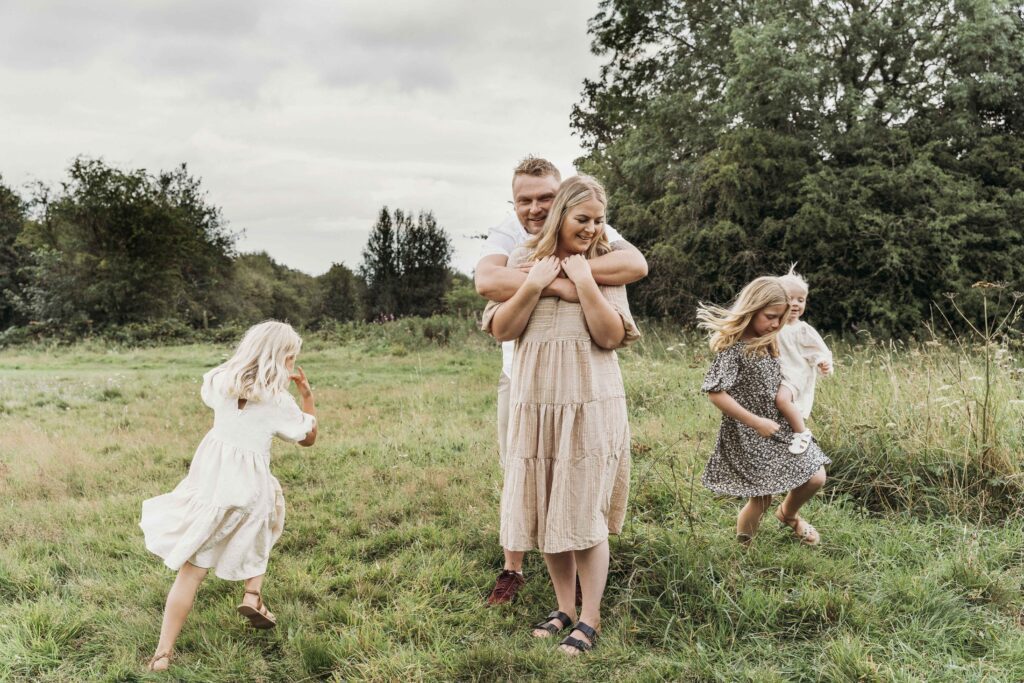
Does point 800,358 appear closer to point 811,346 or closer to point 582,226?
point 811,346

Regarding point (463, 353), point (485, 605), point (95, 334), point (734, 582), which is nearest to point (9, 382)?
point (463, 353)

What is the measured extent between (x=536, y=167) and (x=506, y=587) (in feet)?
7.23

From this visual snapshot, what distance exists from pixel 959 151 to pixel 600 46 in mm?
9164

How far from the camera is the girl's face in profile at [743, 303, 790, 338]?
373cm

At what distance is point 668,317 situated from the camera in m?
15.5

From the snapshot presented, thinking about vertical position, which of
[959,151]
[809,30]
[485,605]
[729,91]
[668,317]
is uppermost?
[809,30]

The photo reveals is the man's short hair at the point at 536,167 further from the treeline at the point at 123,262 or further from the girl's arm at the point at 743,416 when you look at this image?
the treeline at the point at 123,262

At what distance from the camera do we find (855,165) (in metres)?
14.6

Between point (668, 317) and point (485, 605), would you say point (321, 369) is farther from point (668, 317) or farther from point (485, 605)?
point (485, 605)

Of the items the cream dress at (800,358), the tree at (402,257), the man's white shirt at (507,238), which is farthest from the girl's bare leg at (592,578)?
the tree at (402,257)

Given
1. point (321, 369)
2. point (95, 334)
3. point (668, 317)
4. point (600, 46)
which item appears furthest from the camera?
point (95, 334)

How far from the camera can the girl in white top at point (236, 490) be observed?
3193 mm

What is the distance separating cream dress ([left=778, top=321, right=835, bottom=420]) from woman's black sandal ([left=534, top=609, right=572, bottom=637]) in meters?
2.70

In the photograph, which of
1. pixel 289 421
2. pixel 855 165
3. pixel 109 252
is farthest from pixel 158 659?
pixel 109 252
